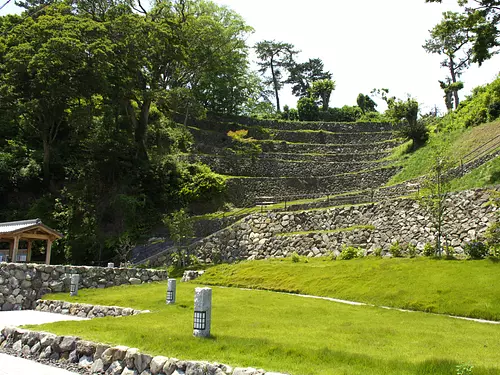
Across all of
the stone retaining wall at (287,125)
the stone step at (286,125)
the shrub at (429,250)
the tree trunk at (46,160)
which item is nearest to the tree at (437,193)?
the shrub at (429,250)

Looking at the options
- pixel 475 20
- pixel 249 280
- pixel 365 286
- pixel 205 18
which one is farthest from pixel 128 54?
pixel 365 286

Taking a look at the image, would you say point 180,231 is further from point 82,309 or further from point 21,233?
point 82,309

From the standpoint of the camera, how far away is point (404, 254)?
21.1 metres

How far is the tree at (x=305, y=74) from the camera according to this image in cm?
7112

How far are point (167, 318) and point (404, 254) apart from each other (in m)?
13.7

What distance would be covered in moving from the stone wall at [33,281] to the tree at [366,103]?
2069 inches

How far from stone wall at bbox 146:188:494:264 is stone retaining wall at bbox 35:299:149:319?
39.7 ft

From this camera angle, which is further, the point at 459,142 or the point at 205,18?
the point at 205,18

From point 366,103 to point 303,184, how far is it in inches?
1168

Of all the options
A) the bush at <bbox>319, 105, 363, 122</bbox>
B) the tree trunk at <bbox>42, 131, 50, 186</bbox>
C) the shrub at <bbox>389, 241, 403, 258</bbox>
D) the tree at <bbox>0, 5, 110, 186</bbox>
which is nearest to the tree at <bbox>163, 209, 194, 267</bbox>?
the tree at <bbox>0, 5, 110, 186</bbox>

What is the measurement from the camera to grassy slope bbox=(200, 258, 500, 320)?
13.9m

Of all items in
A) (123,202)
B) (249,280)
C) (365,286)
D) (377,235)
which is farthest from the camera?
(123,202)

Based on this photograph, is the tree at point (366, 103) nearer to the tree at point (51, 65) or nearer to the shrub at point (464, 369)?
the tree at point (51, 65)

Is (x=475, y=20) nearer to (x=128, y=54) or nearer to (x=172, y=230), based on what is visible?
(x=172, y=230)
